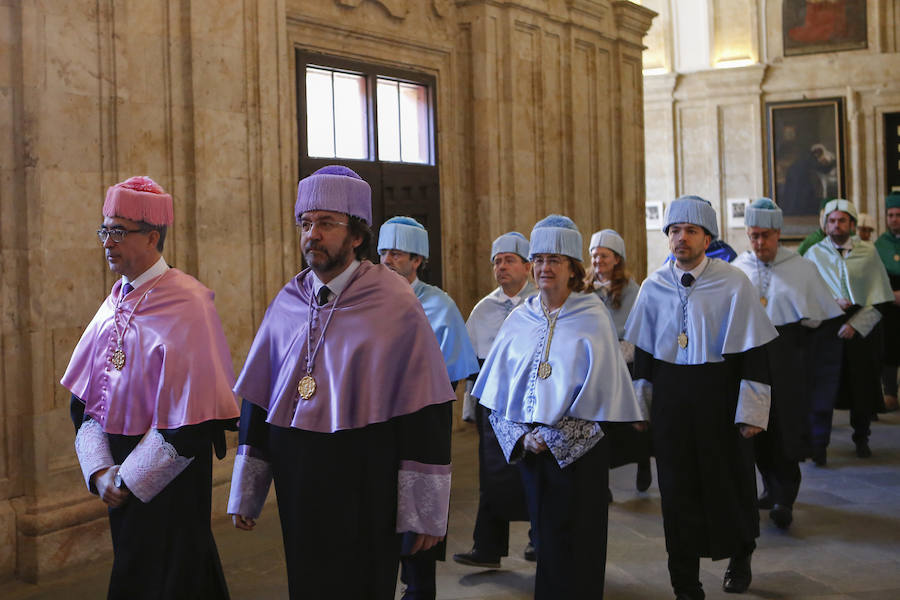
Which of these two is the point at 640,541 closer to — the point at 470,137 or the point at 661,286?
the point at 661,286

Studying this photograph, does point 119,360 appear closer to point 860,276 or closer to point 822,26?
point 860,276

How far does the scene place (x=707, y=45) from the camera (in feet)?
66.5

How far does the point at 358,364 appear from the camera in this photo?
3.37 metres

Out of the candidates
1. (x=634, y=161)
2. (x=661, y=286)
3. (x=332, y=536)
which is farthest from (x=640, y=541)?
(x=634, y=161)

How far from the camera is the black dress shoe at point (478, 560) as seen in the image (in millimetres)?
5754

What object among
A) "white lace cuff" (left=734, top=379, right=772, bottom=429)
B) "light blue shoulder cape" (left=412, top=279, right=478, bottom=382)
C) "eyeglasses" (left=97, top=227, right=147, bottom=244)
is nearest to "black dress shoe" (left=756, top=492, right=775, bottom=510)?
"white lace cuff" (left=734, top=379, right=772, bottom=429)

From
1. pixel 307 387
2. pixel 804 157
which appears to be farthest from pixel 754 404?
pixel 804 157

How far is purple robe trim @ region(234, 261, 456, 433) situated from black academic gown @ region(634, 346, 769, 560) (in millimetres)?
2177

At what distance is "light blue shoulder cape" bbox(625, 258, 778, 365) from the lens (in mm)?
5129

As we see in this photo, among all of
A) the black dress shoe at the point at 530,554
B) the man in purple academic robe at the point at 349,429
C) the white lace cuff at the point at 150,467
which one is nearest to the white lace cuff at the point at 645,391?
the black dress shoe at the point at 530,554

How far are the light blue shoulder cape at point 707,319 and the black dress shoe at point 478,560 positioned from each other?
1.55m

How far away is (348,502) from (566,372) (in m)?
1.47

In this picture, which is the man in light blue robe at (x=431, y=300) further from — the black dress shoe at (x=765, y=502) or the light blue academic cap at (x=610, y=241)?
the black dress shoe at (x=765, y=502)

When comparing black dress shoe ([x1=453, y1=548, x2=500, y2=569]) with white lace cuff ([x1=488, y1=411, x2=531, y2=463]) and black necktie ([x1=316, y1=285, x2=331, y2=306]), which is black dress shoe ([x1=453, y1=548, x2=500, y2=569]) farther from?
black necktie ([x1=316, y1=285, x2=331, y2=306])
